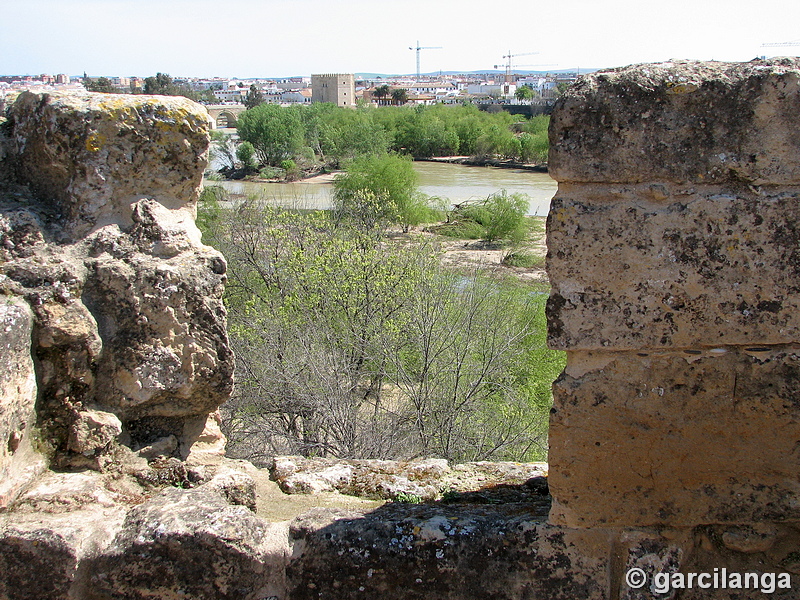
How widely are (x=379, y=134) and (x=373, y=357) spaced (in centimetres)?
3363

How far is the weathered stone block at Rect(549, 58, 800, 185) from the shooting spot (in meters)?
1.76

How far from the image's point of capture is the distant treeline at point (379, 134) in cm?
3953

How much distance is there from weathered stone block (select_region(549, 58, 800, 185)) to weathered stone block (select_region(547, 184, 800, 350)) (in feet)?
0.16

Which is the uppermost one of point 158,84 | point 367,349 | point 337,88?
point 337,88

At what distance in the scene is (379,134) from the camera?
132 ft

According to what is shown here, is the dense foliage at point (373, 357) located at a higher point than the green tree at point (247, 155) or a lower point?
lower

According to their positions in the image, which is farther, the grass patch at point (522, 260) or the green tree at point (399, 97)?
the green tree at point (399, 97)

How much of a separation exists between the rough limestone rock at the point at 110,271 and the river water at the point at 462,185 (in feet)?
79.7

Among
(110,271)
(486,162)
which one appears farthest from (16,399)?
(486,162)

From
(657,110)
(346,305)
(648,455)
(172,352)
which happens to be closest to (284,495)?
(172,352)

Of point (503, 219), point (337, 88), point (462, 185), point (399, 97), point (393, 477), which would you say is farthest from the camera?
point (399, 97)

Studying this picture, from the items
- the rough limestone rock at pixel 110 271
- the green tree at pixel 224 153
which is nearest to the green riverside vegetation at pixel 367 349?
the rough limestone rock at pixel 110 271

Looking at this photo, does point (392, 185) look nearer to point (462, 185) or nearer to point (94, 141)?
point (462, 185)

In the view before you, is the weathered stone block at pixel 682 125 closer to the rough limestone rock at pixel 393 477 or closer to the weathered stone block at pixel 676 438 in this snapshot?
the weathered stone block at pixel 676 438
